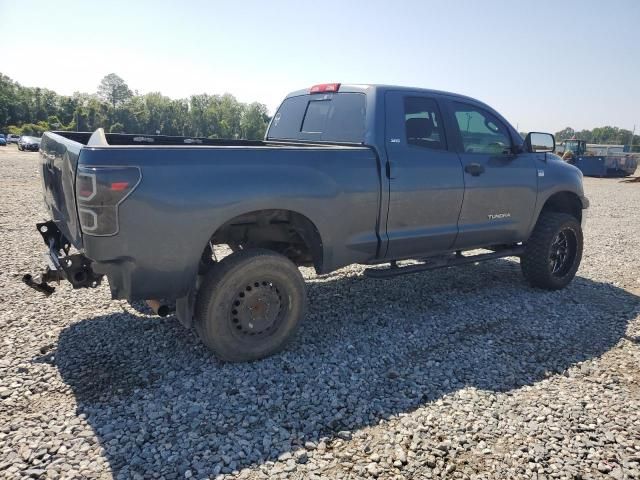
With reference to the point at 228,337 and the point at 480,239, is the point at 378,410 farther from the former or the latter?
the point at 480,239

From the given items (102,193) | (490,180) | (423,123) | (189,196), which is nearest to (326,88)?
(423,123)

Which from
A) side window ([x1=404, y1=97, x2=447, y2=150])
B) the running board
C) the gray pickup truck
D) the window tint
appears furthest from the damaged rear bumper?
side window ([x1=404, y1=97, x2=447, y2=150])

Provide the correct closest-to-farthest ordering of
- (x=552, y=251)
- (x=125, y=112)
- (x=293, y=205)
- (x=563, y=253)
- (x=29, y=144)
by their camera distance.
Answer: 1. (x=293, y=205)
2. (x=552, y=251)
3. (x=563, y=253)
4. (x=29, y=144)
5. (x=125, y=112)

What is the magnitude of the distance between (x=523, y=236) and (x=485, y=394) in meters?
2.66

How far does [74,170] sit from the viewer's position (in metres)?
2.95

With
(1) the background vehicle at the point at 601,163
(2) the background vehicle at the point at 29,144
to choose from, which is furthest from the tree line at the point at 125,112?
(1) the background vehicle at the point at 601,163

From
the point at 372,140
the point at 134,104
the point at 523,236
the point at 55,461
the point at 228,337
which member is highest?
the point at 134,104

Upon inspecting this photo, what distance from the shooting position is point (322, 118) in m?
4.78

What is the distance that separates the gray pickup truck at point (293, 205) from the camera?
3.00 meters

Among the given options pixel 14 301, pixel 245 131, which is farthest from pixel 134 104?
pixel 14 301

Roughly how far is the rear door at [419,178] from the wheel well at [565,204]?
1888 millimetres

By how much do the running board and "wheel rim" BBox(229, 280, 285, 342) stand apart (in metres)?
0.98

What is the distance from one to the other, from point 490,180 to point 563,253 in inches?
67.7

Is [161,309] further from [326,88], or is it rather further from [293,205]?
[326,88]
